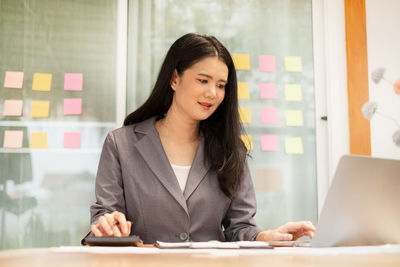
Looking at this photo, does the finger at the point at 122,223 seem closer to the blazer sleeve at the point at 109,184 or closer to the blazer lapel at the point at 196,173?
the blazer sleeve at the point at 109,184

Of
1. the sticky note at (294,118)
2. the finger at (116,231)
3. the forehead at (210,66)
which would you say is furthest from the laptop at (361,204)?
the sticky note at (294,118)

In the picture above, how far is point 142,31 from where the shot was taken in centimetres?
242

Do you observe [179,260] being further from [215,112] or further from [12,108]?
[12,108]

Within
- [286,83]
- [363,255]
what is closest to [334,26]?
[286,83]

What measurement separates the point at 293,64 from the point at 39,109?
1.48 meters

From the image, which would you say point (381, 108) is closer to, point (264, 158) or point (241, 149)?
point (264, 158)

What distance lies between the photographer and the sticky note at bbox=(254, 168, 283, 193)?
245 centimetres

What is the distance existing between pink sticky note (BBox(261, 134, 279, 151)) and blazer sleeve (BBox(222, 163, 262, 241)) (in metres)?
0.76

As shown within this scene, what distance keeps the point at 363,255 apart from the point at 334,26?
2.08m

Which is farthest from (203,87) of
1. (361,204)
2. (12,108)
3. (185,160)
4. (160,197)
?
(12,108)

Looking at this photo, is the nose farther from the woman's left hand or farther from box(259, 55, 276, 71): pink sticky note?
box(259, 55, 276, 71): pink sticky note

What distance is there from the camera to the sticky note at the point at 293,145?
2461mm

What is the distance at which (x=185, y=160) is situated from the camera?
1.67 metres

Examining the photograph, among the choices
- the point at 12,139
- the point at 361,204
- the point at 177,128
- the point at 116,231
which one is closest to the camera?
the point at 361,204
